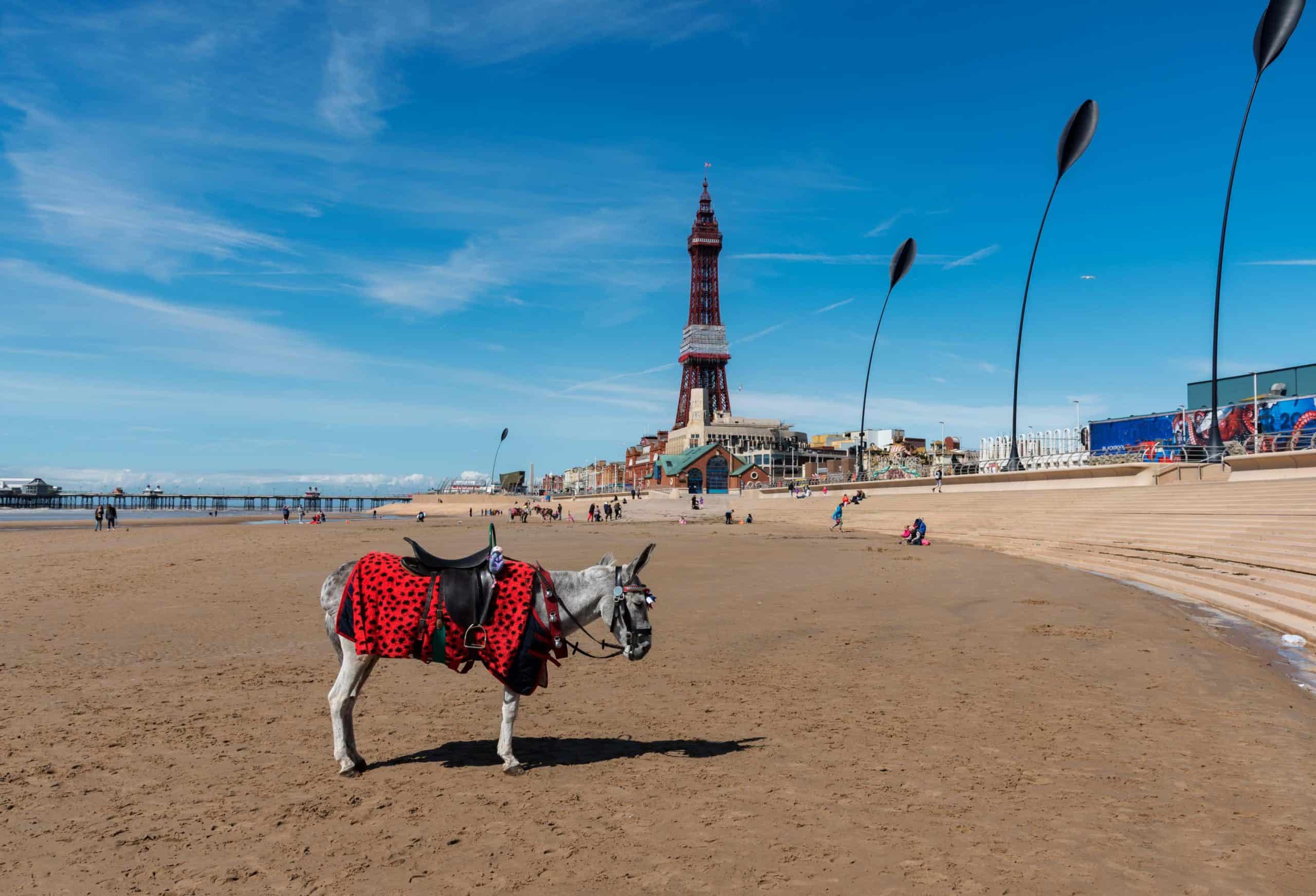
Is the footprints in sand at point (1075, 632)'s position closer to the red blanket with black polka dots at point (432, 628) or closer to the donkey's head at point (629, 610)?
the donkey's head at point (629, 610)

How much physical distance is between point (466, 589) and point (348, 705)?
1406 mm

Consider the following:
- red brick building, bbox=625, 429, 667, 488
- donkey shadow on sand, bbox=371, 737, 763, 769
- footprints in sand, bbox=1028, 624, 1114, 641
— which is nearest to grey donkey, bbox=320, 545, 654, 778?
donkey shadow on sand, bbox=371, 737, 763, 769

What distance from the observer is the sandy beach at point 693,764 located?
500cm

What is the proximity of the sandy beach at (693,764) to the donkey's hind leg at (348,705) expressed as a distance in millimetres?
153

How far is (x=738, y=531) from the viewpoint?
4319 cm

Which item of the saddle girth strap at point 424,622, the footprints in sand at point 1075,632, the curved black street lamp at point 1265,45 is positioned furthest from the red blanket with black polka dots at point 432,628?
the curved black street lamp at point 1265,45

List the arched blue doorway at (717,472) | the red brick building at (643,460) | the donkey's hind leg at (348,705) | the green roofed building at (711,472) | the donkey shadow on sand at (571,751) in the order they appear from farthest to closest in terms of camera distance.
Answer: the red brick building at (643,460), the arched blue doorway at (717,472), the green roofed building at (711,472), the donkey shadow on sand at (571,751), the donkey's hind leg at (348,705)

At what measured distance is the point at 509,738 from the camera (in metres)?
6.74

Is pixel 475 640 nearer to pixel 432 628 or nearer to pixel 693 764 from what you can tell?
pixel 432 628

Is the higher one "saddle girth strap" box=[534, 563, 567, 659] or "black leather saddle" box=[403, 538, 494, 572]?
"black leather saddle" box=[403, 538, 494, 572]

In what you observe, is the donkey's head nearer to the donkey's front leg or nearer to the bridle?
the bridle

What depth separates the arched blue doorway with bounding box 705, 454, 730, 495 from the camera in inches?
4673

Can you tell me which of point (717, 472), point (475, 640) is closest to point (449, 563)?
point (475, 640)

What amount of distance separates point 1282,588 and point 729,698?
12011mm
